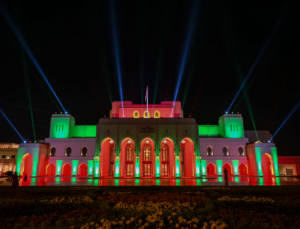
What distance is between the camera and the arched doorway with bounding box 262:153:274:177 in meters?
41.2

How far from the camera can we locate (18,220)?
5789 mm

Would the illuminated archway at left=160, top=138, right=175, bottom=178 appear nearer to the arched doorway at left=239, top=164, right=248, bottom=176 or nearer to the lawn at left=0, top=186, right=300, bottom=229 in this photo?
the arched doorway at left=239, top=164, right=248, bottom=176

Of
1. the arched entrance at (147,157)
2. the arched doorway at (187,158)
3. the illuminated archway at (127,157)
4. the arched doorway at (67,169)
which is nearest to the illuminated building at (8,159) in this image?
the arched doorway at (67,169)

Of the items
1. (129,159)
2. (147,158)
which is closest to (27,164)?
(129,159)

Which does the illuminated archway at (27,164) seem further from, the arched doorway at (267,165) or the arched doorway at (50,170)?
the arched doorway at (267,165)

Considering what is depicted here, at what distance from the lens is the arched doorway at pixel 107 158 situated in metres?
41.1

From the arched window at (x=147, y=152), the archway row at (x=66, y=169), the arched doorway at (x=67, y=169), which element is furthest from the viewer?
the arched doorway at (x=67, y=169)

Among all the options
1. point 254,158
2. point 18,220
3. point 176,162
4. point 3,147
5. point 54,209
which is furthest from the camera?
point 3,147

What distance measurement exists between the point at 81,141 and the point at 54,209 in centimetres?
4097

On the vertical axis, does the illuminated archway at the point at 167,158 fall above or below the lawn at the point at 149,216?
above

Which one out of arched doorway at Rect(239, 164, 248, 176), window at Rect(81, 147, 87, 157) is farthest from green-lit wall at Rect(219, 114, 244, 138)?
window at Rect(81, 147, 87, 157)

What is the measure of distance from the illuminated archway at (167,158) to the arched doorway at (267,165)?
702 inches

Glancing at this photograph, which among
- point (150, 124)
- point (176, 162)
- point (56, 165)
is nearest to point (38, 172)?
point (56, 165)

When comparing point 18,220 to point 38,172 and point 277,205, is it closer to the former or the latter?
point 277,205
